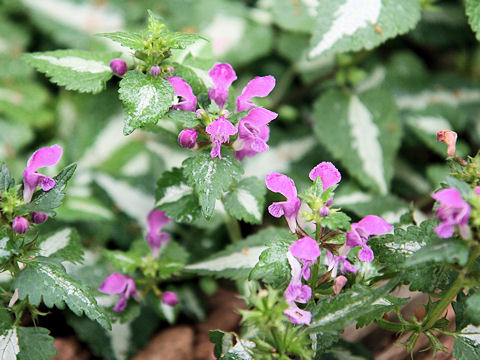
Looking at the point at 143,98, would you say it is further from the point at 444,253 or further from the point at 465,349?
the point at 465,349

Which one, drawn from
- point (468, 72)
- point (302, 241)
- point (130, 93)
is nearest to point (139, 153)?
point (130, 93)

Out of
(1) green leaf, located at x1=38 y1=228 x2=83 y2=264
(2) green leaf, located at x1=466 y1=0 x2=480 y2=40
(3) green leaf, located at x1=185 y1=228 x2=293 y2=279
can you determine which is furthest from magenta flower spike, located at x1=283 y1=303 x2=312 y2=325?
(2) green leaf, located at x1=466 y1=0 x2=480 y2=40

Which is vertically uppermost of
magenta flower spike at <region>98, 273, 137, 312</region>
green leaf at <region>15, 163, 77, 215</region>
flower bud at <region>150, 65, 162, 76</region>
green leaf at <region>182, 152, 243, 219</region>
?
flower bud at <region>150, 65, 162, 76</region>

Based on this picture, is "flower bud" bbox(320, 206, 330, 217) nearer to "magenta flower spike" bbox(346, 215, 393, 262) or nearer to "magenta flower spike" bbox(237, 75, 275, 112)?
"magenta flower spike" bbox(346, 215, 393, 262)

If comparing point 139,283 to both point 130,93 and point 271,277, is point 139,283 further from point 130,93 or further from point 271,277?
point 130,93

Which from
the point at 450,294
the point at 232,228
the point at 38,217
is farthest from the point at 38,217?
the point at 450,294
